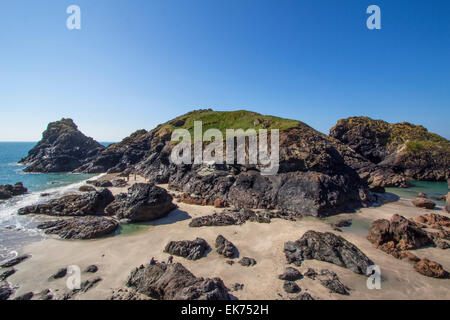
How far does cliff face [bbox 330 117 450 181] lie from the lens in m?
39.9

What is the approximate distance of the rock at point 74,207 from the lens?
18.5m

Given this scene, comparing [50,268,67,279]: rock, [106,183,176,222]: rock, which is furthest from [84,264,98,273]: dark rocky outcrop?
[106,183,176,222]: rock

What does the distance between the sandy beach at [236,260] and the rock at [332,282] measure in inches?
8.6

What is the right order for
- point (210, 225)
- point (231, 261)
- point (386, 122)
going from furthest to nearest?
point (386, 122)
point (210, 225)
point (231, 261)

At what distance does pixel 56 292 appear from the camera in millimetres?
8625

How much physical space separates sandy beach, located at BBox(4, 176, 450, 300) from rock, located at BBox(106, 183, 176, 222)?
1.27 m

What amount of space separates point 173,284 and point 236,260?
4.39 m

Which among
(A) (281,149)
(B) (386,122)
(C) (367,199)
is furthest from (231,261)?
(B) (386,122)

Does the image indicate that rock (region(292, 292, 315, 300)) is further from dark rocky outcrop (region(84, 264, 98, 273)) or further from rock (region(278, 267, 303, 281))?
dark rocky outcrop (region(84, 264, 98, 273))

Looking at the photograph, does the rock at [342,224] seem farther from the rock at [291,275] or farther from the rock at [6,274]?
the rock at [6,274]

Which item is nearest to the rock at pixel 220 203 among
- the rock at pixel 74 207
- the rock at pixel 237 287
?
the rock at pixel 237 287

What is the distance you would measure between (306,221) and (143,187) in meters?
16.1

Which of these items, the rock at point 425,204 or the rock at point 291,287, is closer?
the rock at point 291,287
